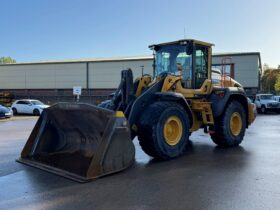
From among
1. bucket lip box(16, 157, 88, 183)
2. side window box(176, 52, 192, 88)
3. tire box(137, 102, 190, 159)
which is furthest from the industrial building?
bucket lip box(16, 157, 88, 183)

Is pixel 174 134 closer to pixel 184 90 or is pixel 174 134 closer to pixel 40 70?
pixel 184 90

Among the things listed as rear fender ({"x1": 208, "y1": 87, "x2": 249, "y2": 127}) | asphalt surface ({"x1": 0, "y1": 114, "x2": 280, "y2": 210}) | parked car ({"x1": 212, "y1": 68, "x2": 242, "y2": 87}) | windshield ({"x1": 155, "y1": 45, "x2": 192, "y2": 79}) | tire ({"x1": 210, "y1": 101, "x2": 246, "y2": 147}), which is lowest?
asphalt surface ({"x1": 0, "y1": 114, "x2": 280, "y2": 210})

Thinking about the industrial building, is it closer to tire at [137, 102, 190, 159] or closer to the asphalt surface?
tire at [137, 102, 190, 159]

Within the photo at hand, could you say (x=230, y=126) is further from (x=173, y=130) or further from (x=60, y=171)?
(x=60, y=171)

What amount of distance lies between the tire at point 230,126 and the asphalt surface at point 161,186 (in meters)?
1.39

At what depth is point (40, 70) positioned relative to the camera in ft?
139

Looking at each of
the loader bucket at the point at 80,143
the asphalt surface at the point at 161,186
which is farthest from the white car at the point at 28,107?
the loader bucket at the point at 80,143

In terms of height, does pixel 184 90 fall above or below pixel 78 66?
below

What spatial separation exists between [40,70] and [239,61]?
2367cm

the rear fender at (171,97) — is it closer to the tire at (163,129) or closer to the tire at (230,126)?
the tire at (163,129)

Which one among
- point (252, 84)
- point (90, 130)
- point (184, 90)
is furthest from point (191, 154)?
point (252, 84)

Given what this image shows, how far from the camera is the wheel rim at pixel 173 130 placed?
7.74 m

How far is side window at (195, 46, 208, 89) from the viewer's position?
30.7 feet

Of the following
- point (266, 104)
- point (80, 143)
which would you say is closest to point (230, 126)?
point (80, 143)
